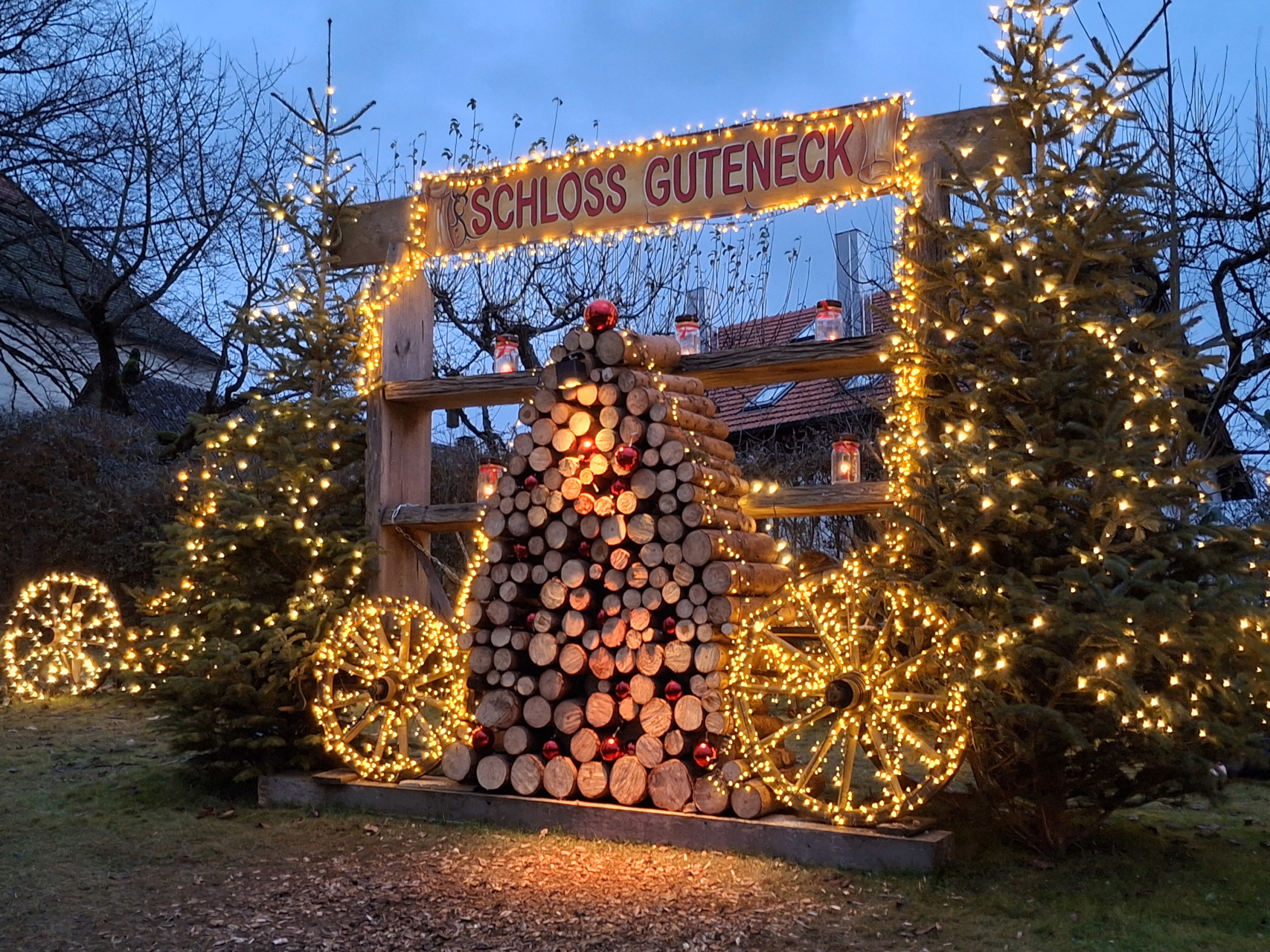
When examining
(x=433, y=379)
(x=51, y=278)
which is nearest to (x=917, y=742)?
(x=433, y=379)

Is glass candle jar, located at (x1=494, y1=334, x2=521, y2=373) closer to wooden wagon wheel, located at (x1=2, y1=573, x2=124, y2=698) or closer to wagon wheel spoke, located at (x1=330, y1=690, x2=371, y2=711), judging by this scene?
wagon wheel spoke, located at (x1=330, y1=690, x2=371, y2=711)

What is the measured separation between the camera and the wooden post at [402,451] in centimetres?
807

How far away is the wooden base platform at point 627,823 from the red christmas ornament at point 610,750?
→ 0.86ft

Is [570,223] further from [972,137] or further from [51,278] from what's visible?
[51,278]

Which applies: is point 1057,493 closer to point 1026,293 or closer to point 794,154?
point 1026,293

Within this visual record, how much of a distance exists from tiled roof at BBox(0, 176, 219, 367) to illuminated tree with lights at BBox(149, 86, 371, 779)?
29.2ft

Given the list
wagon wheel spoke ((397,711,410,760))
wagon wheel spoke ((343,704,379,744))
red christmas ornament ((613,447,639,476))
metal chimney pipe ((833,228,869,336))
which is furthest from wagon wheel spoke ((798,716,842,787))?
metal chimney pipe ((833,228,869,336))

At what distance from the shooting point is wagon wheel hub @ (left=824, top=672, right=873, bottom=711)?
563cm

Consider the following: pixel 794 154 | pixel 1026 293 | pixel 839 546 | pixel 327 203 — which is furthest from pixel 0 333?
pixel 1026 293

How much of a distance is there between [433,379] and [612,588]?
2444mm

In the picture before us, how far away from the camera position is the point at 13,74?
14.8 m

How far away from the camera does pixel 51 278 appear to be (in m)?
18.8

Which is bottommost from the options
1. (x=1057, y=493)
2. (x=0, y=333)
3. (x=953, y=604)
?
(x=953, y=604)

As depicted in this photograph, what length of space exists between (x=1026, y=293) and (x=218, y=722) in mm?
5189
